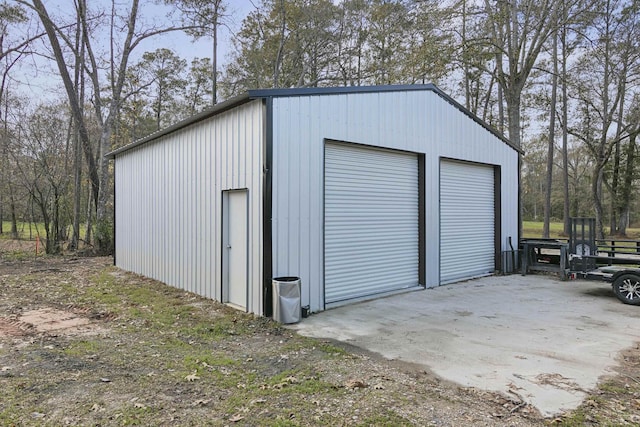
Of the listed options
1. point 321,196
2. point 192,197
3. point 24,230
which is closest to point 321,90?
point 321,196

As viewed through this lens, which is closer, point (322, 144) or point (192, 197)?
point (322, 144)

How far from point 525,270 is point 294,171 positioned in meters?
7.35

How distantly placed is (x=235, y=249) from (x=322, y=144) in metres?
2.20

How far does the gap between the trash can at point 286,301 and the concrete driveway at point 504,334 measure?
0.70ft

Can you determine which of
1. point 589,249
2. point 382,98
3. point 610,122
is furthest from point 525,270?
point 610,122

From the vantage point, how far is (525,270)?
1020 centimetres

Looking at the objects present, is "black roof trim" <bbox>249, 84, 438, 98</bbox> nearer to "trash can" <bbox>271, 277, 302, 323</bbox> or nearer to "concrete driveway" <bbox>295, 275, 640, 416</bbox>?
"trash can" <bbox>271, 277, 302, 323</bbox>

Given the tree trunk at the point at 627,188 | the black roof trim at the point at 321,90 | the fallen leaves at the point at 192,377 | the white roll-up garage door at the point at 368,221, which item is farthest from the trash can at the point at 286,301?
the tree trunk at the point at 627,188

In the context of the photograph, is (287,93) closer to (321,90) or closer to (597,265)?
(321,90)

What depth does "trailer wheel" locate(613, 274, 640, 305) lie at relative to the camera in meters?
6.61

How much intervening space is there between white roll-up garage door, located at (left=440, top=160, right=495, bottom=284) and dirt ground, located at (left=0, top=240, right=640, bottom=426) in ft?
15.3

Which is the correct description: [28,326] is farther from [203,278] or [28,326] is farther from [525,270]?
[525,270]

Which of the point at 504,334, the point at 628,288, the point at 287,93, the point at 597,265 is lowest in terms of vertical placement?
the point at 504,334

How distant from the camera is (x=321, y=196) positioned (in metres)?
6.38
